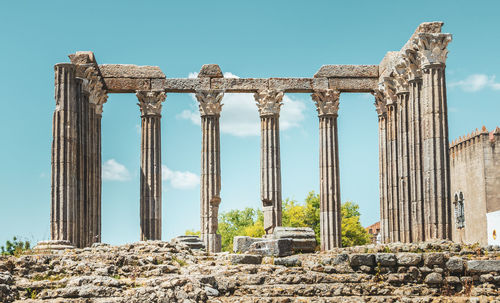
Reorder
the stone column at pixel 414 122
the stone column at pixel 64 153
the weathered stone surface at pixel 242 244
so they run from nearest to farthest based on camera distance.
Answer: the weathered stone surface at pixel 242 244
the stone column at pixel 414 122
the stone column at pixel 64 153

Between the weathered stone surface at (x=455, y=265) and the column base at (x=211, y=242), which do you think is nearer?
the weathered stone surface at (x=455, y=265)

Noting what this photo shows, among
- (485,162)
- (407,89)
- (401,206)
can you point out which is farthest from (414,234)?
(485,162)

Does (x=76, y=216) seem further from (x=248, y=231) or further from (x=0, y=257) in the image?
(x=248, y=231)

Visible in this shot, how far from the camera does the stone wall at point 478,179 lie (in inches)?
1918

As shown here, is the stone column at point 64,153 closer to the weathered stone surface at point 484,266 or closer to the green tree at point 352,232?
the weathered stone surface at point 484,266

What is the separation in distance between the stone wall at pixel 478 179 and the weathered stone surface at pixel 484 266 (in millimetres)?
29776

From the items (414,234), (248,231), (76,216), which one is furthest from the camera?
(248,231)

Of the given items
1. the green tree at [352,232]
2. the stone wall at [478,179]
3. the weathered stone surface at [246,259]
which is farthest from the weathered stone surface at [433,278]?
the green tree at [352,232]

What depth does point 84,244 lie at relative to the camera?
29.9 meters

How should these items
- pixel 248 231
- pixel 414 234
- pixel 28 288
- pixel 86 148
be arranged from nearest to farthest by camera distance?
pixel 28 288, pixel 414 234, pixel 86 148, pixel 248 231

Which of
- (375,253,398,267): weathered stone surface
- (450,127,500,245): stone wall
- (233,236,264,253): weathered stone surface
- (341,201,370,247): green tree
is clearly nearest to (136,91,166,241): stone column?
(233,236,264,253): weathered stone surface

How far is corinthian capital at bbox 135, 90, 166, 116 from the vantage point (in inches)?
1297

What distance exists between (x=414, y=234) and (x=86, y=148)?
42.0 feet

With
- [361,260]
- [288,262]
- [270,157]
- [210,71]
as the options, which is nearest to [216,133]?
[270,157]
